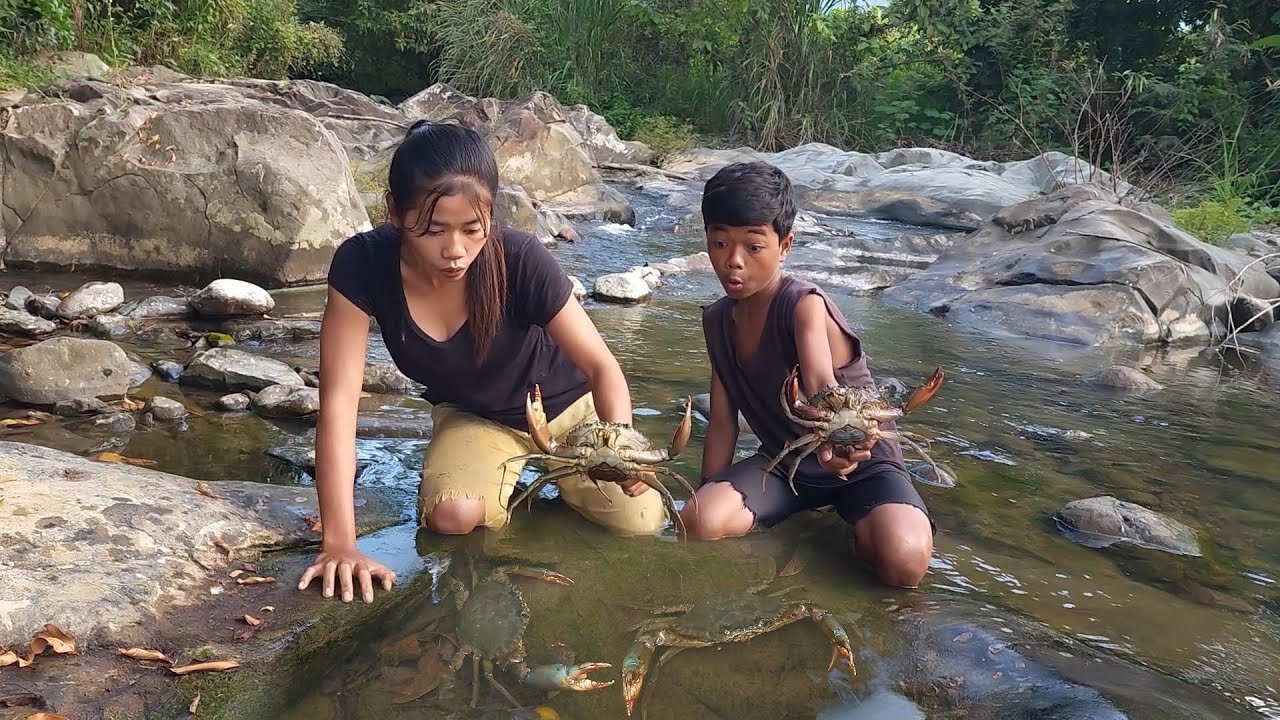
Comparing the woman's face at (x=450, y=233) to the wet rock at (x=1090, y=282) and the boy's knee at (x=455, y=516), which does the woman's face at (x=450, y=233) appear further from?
the wet rock at (x=1090, y=282)

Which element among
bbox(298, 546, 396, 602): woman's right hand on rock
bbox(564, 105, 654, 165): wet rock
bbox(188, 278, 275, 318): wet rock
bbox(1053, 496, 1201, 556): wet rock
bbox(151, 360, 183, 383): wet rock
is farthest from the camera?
bbox(564, 105, 654, 165): wet rock

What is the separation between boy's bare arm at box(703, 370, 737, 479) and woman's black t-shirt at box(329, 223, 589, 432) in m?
0.47

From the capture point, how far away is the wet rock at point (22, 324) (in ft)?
16.9

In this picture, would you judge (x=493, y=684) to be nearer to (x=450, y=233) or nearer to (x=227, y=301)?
(x=450, y=233)

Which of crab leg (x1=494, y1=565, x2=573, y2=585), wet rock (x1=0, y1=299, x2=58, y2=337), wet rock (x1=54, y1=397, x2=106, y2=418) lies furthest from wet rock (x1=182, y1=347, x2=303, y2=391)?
crab leg (x1=494, y1=565, x2=573, y2=585)

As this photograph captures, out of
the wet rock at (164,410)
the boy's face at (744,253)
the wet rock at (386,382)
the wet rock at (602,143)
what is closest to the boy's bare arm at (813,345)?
the boy's face at (744,253)

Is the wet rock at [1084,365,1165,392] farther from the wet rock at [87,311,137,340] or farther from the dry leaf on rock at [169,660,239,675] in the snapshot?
the wet rock at [87,311,137,340]

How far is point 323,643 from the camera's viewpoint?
2.43m

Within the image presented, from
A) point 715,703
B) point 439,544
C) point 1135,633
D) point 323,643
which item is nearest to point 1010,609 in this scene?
point 1135,633

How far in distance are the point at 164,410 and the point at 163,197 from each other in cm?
327

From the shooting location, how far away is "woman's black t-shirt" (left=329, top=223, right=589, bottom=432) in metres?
2.98

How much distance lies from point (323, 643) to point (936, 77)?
18.1 metres

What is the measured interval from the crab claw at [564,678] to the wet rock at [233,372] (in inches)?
99.8

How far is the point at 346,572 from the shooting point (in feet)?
8.59
